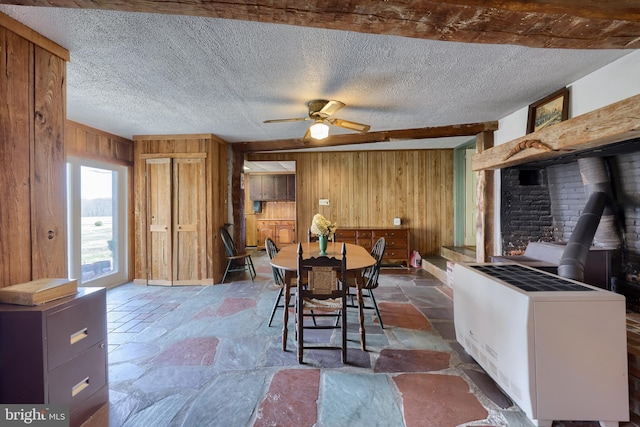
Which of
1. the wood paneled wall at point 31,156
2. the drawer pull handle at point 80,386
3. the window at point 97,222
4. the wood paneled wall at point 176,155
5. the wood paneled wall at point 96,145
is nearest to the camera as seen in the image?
the drawer pull handle at point 80,386

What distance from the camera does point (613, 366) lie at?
58.8 inches

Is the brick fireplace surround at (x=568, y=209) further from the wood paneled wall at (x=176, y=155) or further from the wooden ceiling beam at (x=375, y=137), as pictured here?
the wood paneled wall at (x=176, y=155)

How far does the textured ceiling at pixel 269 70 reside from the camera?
1.71 m

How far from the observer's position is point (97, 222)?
4059 mm

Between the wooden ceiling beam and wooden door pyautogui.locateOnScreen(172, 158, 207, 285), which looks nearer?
the wooden ceiling beam

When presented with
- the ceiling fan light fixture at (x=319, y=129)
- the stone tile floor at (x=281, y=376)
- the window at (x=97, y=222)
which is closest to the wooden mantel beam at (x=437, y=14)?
the ceiling fan light fixture at (x=319, y=129)

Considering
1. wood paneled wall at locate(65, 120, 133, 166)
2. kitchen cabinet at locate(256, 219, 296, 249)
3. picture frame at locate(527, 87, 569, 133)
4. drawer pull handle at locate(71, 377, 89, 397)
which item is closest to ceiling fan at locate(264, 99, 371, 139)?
picture frame at locate(527, 87, 569, 133)

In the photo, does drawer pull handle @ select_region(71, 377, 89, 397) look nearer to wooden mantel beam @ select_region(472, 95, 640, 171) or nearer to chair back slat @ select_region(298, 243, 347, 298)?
chair back slat @ select_region(298, 243, 347, 298)

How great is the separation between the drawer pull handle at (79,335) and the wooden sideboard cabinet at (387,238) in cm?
428

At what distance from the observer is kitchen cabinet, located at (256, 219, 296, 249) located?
26.3 ft

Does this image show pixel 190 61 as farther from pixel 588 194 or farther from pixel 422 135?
pixel 588 194

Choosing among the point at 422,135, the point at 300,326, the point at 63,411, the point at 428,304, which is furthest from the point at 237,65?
the point at 428,304

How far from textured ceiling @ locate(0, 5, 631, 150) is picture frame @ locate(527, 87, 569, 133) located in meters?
0.10

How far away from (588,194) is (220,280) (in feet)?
15.8
